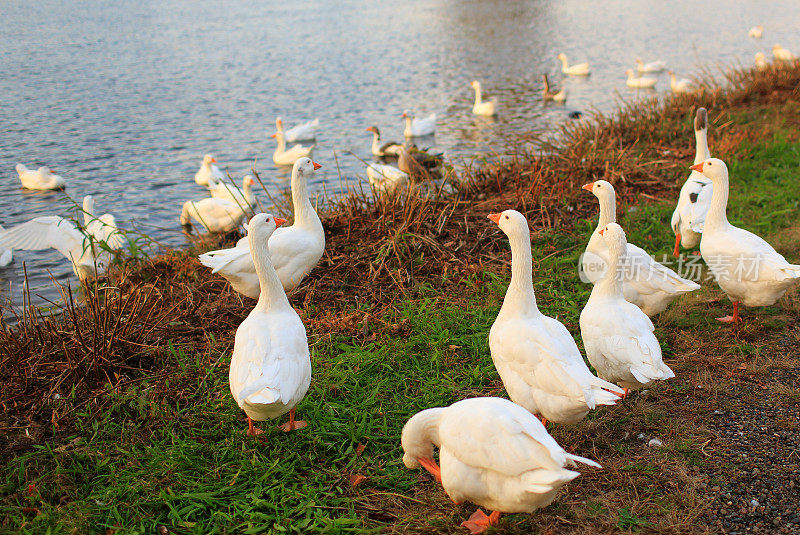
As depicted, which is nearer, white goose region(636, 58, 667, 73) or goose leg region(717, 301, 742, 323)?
goose leg region(717, 301, 742, 323)

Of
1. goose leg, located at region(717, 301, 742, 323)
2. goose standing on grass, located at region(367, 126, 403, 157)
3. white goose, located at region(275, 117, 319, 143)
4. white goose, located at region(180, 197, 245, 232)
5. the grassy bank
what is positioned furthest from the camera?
white goose, located at region(275, 117, 319, 143)

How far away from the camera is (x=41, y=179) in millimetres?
10367

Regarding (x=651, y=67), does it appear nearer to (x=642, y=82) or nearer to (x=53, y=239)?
(x=642, y=82)

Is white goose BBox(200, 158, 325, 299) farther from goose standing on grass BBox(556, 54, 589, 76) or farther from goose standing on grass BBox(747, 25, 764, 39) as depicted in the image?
goose standing on grass BBox(747, 25, 764, 39)

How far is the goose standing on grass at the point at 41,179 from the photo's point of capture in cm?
1038

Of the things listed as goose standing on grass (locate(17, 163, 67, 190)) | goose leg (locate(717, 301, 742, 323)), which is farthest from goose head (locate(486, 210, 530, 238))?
goose standing on grass (locate(17, 163, 67, 190))

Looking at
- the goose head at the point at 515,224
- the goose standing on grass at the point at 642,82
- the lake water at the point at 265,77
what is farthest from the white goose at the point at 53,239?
the goose standing on grass at the point at 642,82

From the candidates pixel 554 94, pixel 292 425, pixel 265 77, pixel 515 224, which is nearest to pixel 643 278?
pixel 515 224

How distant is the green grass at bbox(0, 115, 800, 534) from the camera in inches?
136

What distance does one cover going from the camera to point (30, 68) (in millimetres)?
18219

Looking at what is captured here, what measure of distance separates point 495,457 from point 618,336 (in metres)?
1.58

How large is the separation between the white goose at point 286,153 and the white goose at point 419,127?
2.31 meters

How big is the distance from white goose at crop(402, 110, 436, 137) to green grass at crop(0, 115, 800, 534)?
902 centimetres

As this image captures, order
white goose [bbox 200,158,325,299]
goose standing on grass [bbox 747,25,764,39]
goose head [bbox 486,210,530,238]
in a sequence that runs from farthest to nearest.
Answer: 1. goose standing on grass [bbox 747,25,764,39]
2. white goose [bbox 200,158,325,299]
3. goose head [bbox 486,210,530,238]
